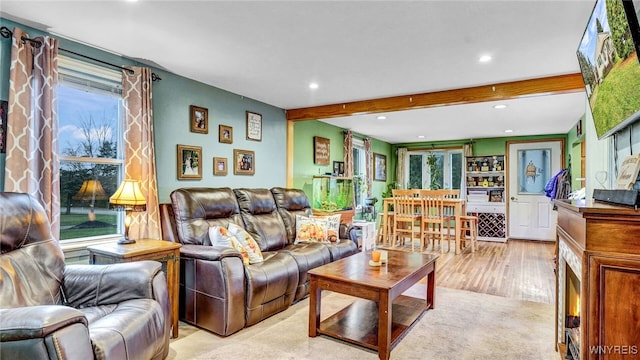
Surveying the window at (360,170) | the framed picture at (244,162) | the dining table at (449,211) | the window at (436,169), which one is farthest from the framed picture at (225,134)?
the window at (436,169)

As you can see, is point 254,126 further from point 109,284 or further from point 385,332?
point 385,332

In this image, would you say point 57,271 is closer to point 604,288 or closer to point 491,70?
point 604,288

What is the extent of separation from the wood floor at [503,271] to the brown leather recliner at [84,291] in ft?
10.1

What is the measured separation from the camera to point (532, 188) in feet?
23.9

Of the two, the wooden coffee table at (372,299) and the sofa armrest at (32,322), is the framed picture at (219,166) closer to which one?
the wooden coffee table at (372,299)

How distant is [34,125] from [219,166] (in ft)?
5.80

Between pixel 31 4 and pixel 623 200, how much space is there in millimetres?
3229

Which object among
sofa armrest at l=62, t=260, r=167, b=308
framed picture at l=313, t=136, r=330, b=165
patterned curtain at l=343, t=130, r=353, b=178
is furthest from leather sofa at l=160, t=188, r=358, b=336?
patterned curtain at l=343, t=130, r=353, b=178

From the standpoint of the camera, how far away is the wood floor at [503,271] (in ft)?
12.1

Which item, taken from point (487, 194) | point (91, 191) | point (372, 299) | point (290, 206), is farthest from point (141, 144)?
point (487, 194)

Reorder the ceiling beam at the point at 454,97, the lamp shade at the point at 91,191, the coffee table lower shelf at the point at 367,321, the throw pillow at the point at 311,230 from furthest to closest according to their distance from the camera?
1. the throw pillow at the point at 311,230
2. the ceiling beam at the point at 454,97
3. the lamp shade at the point at 91,191
4. the coffee table lower shelf at the point at 367,321

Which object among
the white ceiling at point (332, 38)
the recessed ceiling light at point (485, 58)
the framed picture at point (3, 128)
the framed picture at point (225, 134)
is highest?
the white ceiling at point (332, 38)

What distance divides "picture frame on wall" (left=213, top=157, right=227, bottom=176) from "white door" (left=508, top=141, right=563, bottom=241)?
618cm

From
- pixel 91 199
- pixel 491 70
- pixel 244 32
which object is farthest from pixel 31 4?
pixel 491 70
